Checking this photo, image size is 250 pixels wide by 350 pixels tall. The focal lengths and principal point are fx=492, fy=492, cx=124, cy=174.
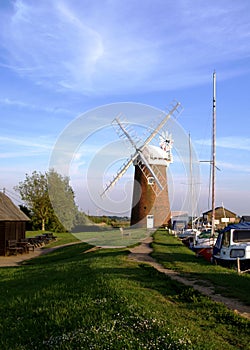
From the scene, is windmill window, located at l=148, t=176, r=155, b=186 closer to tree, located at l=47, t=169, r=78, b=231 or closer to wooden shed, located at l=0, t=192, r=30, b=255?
wooden shed, located at l=0, t=192, r=30, b=255

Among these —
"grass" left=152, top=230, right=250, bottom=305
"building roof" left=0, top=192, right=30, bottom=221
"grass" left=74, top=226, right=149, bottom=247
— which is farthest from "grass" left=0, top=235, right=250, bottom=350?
"building roof" left=0, top=192, right=30, bottom=221

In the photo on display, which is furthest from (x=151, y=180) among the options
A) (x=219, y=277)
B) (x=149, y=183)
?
(x=219, y=277)

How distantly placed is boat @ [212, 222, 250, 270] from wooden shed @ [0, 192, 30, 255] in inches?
609

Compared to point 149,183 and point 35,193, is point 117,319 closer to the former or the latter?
point 149,183

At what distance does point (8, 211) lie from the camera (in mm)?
36281

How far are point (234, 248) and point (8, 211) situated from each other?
19.0 m

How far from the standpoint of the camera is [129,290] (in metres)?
12.0

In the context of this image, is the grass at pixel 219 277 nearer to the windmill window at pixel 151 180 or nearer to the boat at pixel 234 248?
the boat at pixel 234 248

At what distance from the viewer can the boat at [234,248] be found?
22375 mm

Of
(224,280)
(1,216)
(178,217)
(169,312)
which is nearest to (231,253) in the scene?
(224,280)

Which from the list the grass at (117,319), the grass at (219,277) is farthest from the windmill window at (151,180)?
the grass at (117,319)

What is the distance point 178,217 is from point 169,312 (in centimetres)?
5201

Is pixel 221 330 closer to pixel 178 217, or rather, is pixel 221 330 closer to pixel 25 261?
pixel 25 261

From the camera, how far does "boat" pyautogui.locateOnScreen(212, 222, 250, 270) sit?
22375mm
